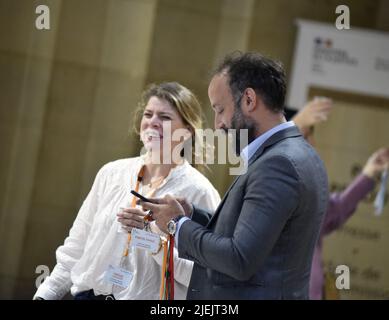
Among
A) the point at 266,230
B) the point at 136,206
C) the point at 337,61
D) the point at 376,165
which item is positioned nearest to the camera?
the point at 266,230

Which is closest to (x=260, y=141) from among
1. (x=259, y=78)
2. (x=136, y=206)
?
(x=259, y=78)

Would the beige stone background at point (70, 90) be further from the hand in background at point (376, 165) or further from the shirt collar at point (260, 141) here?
the shirt collar at point (260, 141)

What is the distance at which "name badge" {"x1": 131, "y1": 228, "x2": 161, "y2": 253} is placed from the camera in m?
3.01

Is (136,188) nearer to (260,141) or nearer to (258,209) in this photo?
(260,141)

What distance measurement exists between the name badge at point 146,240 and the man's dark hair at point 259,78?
A: 0.70 meters

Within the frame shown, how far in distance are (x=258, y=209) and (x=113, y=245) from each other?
1.07m

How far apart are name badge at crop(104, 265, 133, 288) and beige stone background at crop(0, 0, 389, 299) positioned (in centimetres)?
353

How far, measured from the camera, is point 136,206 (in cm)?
316

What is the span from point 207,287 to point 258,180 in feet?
1.45

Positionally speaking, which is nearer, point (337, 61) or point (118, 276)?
point (118, 276)

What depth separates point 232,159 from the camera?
4.11 m

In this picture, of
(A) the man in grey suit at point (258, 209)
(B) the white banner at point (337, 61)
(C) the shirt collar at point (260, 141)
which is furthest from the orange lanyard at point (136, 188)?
(B) the white banner at point (337, 61)

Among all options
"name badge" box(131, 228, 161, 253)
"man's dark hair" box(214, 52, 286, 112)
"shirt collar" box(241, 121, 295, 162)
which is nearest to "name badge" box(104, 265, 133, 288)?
"name badge" box(131, 228, 161, 253)

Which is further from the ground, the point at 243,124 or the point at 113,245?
the point at 243,124
